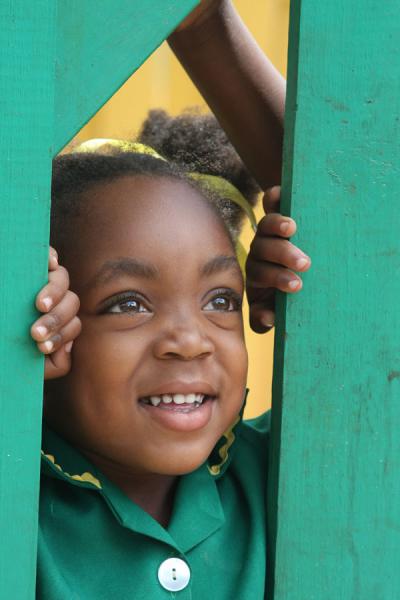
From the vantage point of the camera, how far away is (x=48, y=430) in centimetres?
152

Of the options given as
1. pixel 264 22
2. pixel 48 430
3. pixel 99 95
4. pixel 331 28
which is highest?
pixel 264 22

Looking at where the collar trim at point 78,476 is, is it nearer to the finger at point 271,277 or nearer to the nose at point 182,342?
the nose at point 182,342

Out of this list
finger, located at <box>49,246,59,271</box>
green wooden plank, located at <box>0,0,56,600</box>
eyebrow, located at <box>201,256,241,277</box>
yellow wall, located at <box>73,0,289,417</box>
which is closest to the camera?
green wooden plank, located at <box>0,0,56,600</box>

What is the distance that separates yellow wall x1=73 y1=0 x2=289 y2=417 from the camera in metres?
3.12

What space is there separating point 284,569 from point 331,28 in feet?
2.55

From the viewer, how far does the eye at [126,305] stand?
4.84ft

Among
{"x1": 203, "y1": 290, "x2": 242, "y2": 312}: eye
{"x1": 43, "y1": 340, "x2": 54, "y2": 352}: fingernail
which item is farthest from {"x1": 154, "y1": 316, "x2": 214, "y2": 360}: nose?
{"x1": 43, "y1": 340, "x2": 54, "y2": 352}: fingernail

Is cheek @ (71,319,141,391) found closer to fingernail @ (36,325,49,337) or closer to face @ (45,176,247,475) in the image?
face @ (45,176,247,475)

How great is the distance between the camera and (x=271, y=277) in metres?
1.38

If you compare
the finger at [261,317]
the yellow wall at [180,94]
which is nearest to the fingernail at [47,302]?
the finger at [261,317]

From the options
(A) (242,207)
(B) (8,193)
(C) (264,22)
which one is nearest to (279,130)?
(A) (242,207)

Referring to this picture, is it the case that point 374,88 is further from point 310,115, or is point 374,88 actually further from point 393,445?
point 393,445

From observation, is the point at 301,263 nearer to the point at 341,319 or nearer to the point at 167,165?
the point at 341,319

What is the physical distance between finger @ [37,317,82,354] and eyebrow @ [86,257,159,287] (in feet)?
0.66
